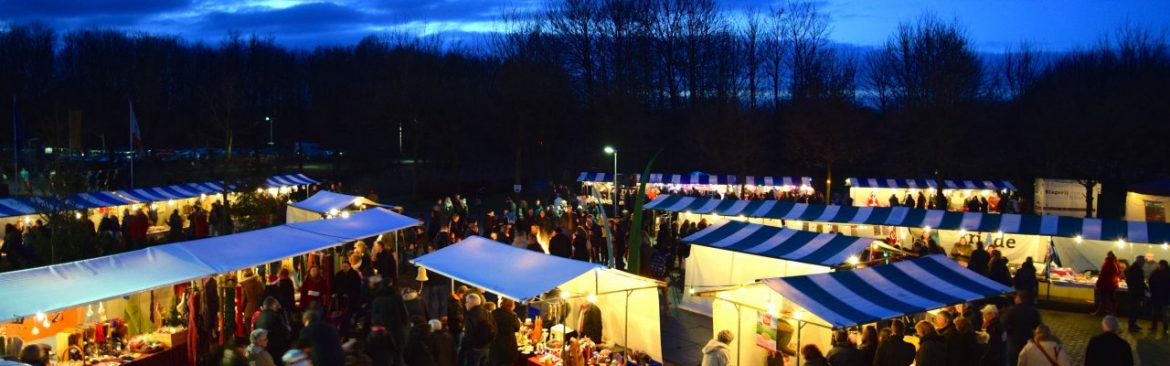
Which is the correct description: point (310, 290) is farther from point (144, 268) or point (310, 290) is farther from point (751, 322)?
point (751, 322)

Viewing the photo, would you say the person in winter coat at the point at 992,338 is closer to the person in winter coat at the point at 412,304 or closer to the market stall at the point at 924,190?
the person in winter coat at the point at 412,304

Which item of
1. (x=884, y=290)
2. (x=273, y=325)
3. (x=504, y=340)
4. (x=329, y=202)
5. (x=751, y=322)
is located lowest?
(x=504, y=340)

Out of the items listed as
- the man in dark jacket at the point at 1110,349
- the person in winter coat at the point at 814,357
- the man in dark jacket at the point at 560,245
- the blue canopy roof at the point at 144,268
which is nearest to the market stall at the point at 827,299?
the person in winter coat at the point at 814,357

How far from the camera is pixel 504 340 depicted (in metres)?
8.16

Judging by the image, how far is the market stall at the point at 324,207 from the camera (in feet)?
53.9

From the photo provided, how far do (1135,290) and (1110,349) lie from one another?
573cm

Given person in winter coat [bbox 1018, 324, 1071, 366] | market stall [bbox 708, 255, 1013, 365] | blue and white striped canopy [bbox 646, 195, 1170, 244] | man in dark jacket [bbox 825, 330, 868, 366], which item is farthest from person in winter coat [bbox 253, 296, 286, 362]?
blue and white striped canopy [bbox 646, 195, 1170, 244]

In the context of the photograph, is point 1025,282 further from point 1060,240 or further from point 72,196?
point 72,196

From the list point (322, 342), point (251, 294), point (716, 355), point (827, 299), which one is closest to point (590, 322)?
point (716, 355)

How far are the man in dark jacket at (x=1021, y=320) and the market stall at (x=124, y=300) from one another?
8615 millimetres

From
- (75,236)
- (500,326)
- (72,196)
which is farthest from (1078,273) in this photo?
(72,196)

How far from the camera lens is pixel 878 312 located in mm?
7316

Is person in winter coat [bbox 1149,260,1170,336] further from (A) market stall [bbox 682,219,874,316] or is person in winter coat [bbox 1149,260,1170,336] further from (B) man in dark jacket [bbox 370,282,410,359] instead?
(B) man in dark jacket [bbox 370,282,410,359]

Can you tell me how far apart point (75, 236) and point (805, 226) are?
14.5 m
